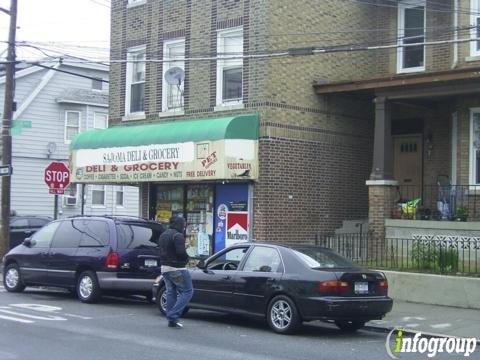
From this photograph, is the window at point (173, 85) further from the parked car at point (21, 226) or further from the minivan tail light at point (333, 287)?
the minivan tail light at point (333, 287)

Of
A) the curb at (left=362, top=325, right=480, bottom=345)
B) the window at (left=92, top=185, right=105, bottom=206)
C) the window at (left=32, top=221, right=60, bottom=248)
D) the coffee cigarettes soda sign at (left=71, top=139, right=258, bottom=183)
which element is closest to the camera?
the curb at (left=362, top=325, right=480, bottom=345)

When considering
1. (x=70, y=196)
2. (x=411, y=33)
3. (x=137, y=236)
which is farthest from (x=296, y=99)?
(x=70, y=196)

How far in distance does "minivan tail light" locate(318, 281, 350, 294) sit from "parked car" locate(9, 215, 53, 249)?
58.8 ft

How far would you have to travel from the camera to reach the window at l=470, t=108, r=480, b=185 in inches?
749

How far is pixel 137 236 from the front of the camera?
50.3 ft

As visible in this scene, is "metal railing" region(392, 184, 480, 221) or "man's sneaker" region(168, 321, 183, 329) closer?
"man's sneaker" region(168, 321, 183, 329)

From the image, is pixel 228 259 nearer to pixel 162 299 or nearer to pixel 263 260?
pixel 263 260

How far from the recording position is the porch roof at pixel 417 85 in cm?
1750

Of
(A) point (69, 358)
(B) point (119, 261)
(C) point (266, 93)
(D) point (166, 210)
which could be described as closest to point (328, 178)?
(C) point (266, 93)

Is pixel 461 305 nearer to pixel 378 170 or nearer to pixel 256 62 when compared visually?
pixel 378 170

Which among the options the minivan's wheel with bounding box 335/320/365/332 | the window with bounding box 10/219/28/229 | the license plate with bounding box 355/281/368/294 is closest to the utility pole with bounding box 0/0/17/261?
the window with bounding box 10/219/28/229

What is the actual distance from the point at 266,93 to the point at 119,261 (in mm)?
6220

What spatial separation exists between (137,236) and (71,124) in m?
21.9

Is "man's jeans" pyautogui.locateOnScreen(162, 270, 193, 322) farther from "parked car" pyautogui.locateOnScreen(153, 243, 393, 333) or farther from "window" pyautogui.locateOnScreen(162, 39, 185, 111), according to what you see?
"window" pyautogui.locateOnScreen(162, 39, 185, 111)
